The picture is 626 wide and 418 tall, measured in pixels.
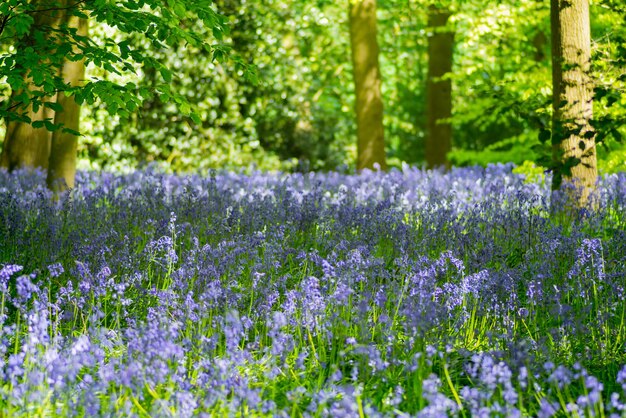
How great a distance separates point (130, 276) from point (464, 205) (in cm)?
410

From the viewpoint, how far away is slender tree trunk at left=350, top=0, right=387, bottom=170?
15.0 metres

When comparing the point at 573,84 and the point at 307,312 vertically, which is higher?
the point at 573,84

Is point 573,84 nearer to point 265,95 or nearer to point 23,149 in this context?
point 23,149

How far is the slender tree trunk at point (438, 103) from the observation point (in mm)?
17828

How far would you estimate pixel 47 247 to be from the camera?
20.3 feet

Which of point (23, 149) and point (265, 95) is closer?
point (23, 149)

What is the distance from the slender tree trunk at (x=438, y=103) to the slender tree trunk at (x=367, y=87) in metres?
2.86

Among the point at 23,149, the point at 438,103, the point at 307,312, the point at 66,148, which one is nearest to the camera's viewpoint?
the point at 307,312

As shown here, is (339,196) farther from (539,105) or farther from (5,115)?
(5,115)

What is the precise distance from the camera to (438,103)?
18047 millimetres

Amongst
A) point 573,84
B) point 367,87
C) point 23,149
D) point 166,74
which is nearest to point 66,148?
point 23,149

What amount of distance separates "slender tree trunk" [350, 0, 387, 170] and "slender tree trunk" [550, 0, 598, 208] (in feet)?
22.5

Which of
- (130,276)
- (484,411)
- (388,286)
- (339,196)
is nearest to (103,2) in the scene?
(130,276)

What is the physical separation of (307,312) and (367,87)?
35.9ft
